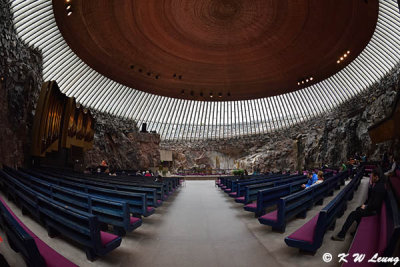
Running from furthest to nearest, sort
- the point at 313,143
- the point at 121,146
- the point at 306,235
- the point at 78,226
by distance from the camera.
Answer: the point at 313,143 → the point at 121,146 → the point at 306,235 → the point at 78,226

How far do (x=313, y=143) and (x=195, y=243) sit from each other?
23.9m

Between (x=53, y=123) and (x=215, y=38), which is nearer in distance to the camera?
(x=53, y=123)

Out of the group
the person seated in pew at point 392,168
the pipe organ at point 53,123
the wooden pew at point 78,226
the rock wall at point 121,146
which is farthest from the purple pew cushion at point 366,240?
the rock wall at point 121,146

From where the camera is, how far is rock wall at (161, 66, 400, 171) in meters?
17.0

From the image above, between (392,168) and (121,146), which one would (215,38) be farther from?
(121,146)

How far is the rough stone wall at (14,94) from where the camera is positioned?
8195mm

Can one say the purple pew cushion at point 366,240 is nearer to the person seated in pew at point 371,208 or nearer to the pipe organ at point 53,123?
the person seated in pew at point 371,208

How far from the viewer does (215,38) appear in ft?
49.4

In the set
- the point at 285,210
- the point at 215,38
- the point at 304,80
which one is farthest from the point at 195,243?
the point at 304,80

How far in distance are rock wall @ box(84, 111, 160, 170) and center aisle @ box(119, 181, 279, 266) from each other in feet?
49.8

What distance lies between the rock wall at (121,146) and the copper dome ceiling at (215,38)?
5.08 metres

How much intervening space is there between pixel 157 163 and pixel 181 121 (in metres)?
9.45

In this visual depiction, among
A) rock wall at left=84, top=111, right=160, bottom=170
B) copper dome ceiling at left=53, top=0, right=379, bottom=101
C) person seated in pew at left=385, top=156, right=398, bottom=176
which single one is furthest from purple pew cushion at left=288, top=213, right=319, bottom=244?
rock wall at left=84, top=111, right=160, bottom=170

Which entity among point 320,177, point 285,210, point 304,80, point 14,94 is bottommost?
point 285,210
